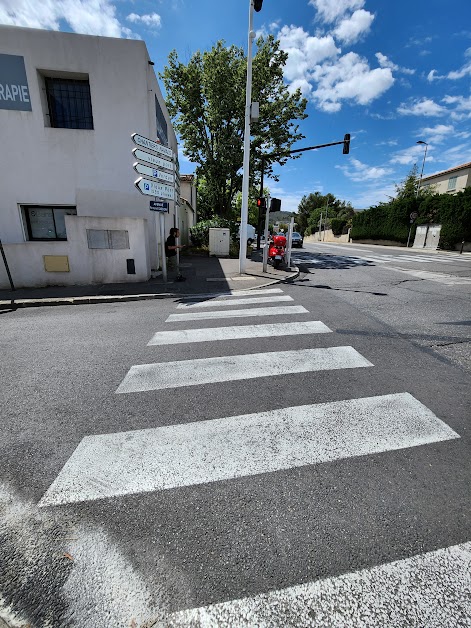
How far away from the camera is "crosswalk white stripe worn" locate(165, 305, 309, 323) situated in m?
6.20

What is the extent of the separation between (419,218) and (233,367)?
107 feet

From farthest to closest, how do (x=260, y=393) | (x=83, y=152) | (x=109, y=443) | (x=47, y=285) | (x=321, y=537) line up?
(x=83, y=152) < (x=47, y=285) < (x=260, y=393) < (x=109, y=443) < (x=321, y=537)

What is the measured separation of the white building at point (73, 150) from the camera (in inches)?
365

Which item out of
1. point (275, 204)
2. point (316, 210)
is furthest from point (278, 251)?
point (316, 210)

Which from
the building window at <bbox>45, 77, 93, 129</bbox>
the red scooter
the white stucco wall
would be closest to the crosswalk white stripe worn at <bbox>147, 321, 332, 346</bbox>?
the white stucco wall

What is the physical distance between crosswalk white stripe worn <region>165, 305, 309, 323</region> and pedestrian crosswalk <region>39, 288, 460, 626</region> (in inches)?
85.9

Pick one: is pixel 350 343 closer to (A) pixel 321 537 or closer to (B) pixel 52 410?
(A) pixel 321 537

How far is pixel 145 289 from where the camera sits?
29.0 ft

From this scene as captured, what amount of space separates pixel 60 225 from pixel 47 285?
123 inches

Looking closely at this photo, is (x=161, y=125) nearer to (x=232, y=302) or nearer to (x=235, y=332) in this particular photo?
(x=232, y=302)

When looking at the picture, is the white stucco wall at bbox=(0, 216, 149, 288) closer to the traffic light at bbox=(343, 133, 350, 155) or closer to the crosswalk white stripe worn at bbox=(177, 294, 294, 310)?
the crosswalk white stripe worn at bbox=(177, 294, 294, 310)

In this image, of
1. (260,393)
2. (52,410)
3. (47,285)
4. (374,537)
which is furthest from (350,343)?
(47,285)

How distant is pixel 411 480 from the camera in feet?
7.21

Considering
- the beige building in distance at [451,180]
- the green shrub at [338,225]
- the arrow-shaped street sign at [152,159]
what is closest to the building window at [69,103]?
the arrow-shaped street sign at [152,159]
